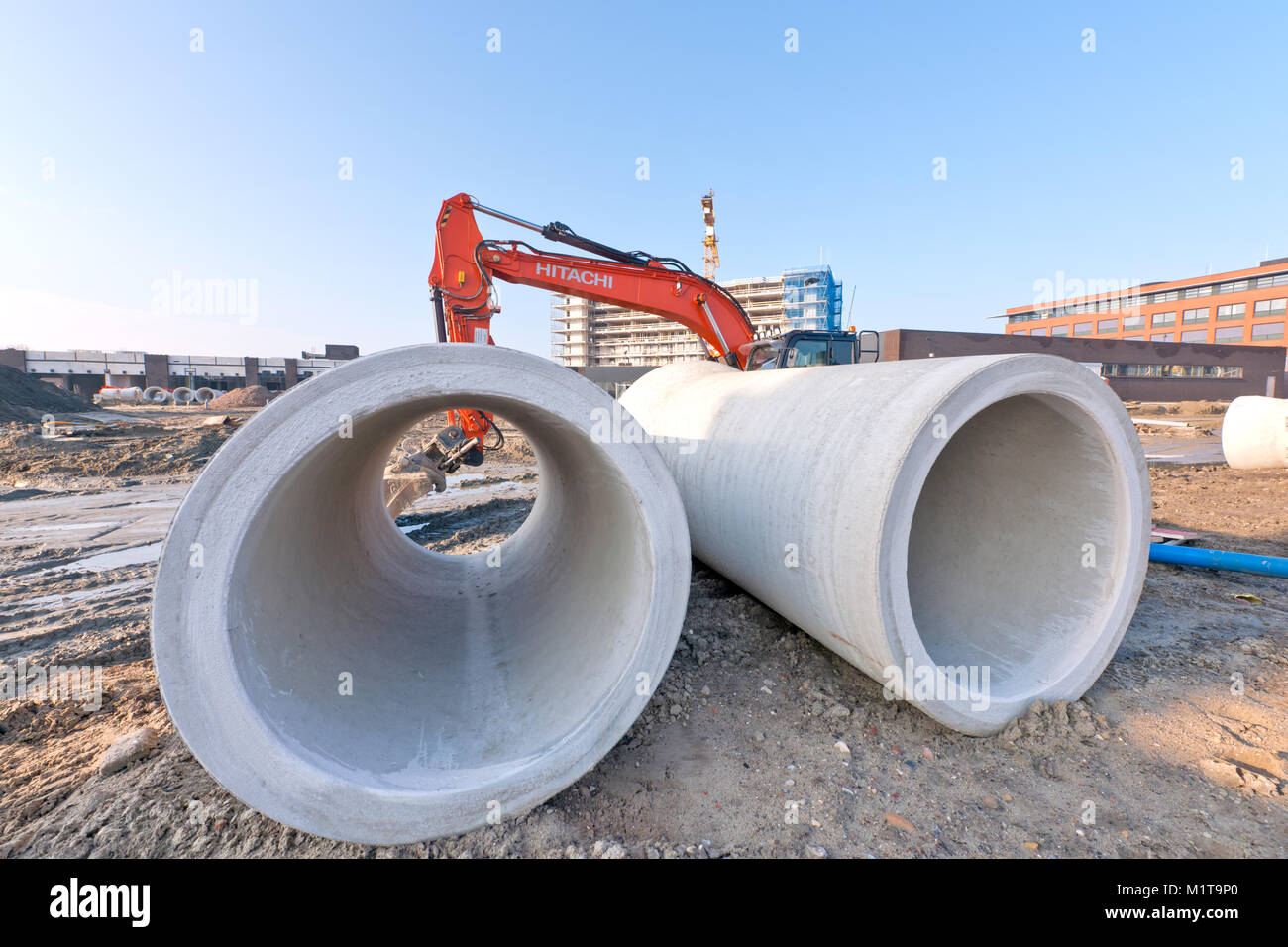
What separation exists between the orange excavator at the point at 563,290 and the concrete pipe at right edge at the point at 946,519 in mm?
4372

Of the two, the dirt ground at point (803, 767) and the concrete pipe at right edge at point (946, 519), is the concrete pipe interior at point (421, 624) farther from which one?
the concrete pipe at right edge at point (946, 519)

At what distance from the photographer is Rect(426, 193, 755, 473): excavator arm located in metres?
7.85

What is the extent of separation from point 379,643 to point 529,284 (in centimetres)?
617

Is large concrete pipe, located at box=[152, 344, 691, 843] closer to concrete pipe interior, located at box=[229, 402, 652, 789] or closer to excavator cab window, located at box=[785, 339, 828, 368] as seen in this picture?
concrete pipe interior, located at box=[229, 402, 652, 789]

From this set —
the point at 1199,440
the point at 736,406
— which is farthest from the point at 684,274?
the point at 1199,440

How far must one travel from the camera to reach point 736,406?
434 cm

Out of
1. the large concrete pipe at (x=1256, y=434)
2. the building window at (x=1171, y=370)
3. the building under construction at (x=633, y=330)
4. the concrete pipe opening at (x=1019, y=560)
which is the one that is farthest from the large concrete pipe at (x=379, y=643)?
the building under construction at (x=633, y=330)

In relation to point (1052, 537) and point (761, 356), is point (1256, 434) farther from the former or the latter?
point (1052, 537)

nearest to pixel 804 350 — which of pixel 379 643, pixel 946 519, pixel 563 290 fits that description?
pixel 563 290

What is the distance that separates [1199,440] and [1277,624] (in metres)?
16.9

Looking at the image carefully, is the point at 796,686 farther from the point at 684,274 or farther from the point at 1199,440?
the point at 1199,440

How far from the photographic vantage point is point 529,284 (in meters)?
8.48

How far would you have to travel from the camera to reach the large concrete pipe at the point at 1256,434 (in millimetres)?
9844

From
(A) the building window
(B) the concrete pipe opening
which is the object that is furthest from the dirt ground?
(A) the building window
